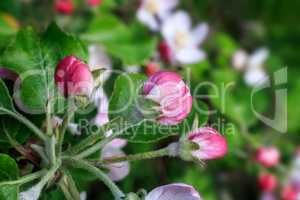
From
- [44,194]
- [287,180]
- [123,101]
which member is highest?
[123,101]

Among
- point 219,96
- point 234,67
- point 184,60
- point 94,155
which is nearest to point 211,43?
point 234,67

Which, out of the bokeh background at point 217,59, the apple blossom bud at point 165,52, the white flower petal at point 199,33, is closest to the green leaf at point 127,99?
the bokeh background at point 217,59

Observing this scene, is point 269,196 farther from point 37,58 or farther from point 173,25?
point 37,58

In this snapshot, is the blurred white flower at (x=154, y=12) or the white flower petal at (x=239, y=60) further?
the white flower petal at (x=239, y=60)

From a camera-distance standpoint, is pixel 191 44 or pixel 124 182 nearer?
pixel 124 182

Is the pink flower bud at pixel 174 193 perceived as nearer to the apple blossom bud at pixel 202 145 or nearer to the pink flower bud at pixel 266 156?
the apple blossom bud at pixel 202 145

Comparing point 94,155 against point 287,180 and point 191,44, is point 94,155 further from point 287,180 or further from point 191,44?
point 287,180

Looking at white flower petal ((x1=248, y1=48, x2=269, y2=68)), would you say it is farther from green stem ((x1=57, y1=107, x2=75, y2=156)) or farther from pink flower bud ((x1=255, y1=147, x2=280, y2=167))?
green stem ((x1=57, y1=107, x2=75, y2=156))

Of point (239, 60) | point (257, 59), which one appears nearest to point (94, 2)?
point (239, 60)
